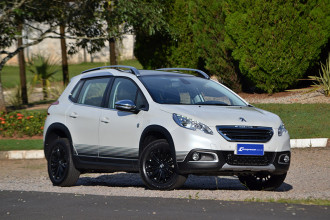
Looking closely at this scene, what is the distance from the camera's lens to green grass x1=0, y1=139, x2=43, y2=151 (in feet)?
58.0

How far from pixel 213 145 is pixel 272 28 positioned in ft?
46.4

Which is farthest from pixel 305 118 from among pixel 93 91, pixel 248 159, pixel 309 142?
pixel 248 159

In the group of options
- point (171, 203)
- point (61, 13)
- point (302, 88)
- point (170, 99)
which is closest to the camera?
point (171, 203)

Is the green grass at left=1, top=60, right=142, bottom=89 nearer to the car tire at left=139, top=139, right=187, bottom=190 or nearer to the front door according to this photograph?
the front door

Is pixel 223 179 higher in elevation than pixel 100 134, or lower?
lower

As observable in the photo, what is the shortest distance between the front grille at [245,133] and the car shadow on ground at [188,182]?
1.62 meters

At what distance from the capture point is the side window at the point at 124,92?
33.7ft

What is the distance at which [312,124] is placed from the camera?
18.6 metres

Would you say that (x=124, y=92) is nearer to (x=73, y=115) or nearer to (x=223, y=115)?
(x=73, y=115)

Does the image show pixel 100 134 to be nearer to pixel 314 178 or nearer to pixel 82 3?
pixel 314 178

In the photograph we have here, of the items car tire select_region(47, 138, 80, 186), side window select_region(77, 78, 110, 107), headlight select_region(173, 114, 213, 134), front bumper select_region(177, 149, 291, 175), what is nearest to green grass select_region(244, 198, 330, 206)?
front bumper select_region(177, 149, 291, 175)

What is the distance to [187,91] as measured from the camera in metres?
10.4

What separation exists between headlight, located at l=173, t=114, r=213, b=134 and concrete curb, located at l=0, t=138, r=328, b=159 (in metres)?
7.27

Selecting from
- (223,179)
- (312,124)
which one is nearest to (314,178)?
(223,179)
